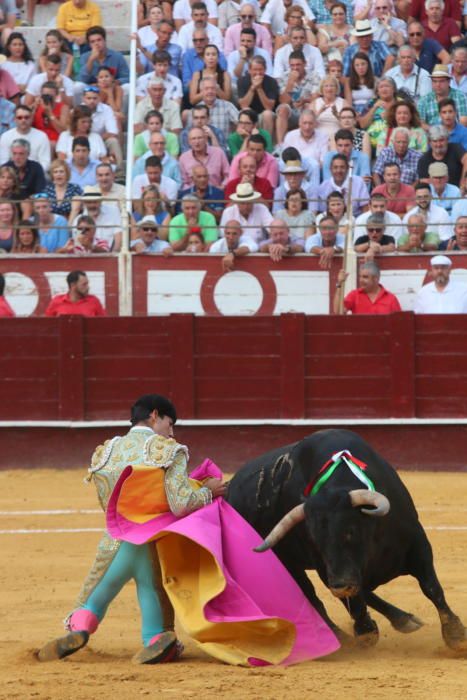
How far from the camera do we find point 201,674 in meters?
4.77

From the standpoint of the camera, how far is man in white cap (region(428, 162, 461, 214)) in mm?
10773

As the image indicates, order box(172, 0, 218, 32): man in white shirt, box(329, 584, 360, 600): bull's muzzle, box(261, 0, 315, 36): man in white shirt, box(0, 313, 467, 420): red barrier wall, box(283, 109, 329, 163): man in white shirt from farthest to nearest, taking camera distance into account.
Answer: box(172, 0, 218, 32): man in white shirt
box(261, 0, 315, 36): man in white shirt
box(283, 109, 329, 163): man in white shirt
box(0, 313, 467, 420): red barrier wall
box(329, 584, 360, 600): bull's muzzle

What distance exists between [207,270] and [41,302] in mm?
1293

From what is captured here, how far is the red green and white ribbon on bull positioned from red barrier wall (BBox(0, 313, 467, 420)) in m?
5.44

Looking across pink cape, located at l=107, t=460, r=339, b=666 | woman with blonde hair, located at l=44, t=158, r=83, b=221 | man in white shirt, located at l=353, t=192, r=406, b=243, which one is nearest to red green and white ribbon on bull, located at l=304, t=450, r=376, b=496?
pink cape, located at l=107, t=460, r=339, b=666

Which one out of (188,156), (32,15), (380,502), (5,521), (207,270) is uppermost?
(32,15)

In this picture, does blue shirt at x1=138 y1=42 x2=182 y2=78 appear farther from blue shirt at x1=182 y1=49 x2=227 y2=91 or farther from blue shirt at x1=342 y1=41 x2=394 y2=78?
blue shirt at x1=342 y1=41 x2=394 y2=78

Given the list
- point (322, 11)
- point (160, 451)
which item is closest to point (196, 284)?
point (322, 11)

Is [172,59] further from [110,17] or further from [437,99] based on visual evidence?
[437,99]

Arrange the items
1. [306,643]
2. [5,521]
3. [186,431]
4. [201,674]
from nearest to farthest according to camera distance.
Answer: [201,674] < [306,643] < [5,521] < [186,431]

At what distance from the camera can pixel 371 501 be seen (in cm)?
484

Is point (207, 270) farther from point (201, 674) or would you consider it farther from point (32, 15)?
point (201, 674)

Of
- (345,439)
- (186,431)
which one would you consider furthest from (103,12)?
(345,439)

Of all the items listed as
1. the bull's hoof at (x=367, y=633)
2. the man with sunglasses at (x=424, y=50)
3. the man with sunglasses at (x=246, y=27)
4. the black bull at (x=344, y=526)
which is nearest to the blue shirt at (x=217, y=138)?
the man with sunglasses at (x=246, y=27)
